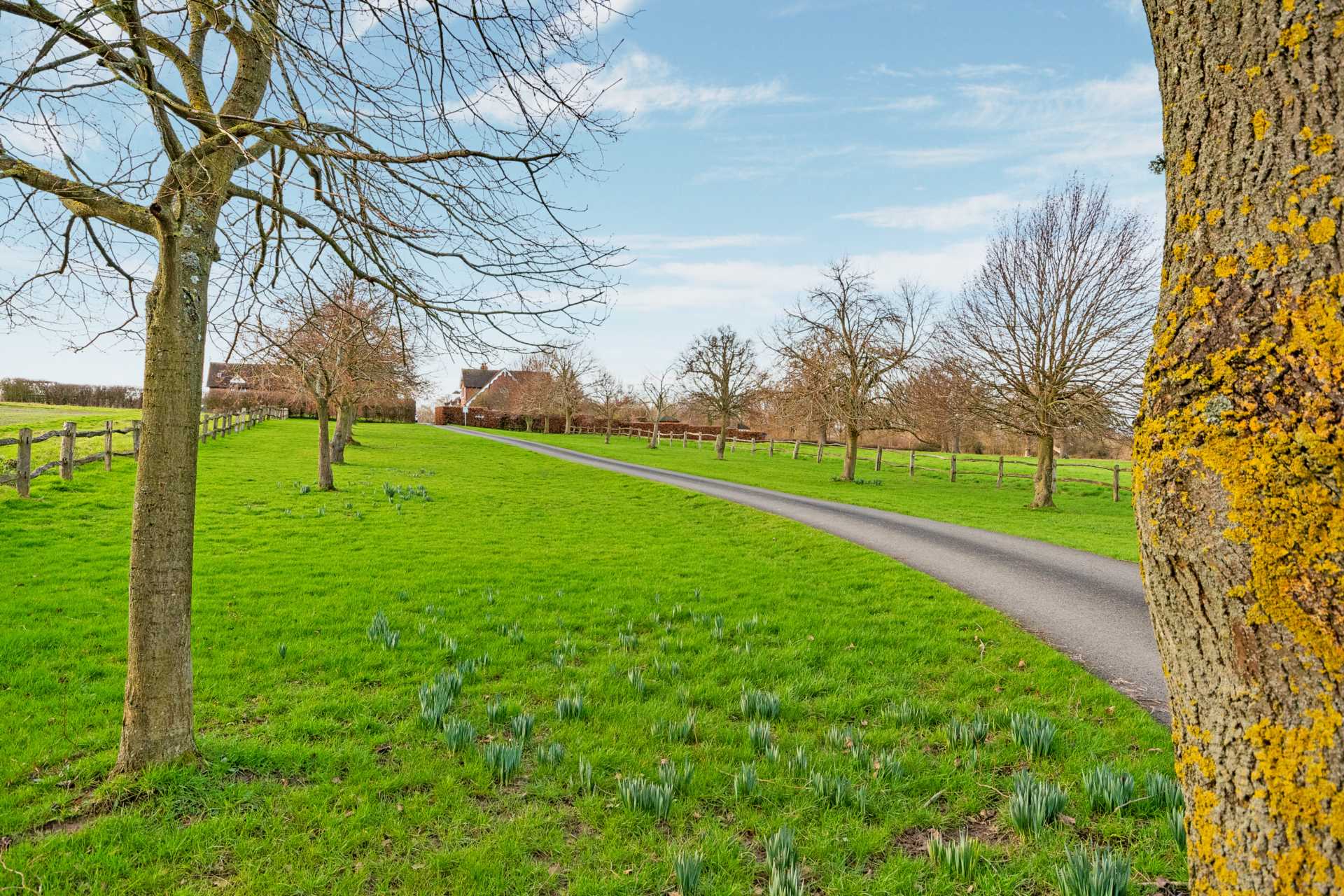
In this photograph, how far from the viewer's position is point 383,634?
6.26 meters

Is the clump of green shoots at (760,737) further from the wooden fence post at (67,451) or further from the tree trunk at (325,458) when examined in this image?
the wooden fence post at (67,451)

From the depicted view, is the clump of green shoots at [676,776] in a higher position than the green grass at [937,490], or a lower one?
lower

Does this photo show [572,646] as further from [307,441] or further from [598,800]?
[307,441]

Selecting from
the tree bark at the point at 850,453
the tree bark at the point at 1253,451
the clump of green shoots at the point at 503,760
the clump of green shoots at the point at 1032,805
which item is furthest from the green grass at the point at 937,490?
the clump of green shoots at the point at 503,760

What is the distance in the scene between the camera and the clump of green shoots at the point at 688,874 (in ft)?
9.34

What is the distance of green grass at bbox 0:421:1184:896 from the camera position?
10.3 ft

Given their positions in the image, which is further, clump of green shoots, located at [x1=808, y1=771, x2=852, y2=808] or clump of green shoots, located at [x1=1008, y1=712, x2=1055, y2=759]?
clump of green shoots, located at [x1=1008, y1=712, x2=1055, y2=759]

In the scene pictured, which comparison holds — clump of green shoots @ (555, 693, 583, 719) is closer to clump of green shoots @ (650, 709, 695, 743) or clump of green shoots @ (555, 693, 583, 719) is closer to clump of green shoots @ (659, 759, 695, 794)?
clump of green shoots @ (650, 709, 695, 743)

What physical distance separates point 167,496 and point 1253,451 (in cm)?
464

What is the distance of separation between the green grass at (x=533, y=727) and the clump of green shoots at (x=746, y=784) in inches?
1.9

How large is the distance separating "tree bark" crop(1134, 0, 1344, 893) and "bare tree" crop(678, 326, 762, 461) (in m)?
38.2

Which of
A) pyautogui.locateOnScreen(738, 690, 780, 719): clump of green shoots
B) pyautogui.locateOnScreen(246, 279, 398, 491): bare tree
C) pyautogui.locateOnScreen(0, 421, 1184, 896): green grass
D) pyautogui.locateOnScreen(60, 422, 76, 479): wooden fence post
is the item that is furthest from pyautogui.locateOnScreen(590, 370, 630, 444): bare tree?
pyautogui.locateOnScreen(738, 690, 780, 719): clump of green shoots

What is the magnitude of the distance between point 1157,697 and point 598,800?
4552mm

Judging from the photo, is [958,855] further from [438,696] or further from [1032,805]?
[438,696]
